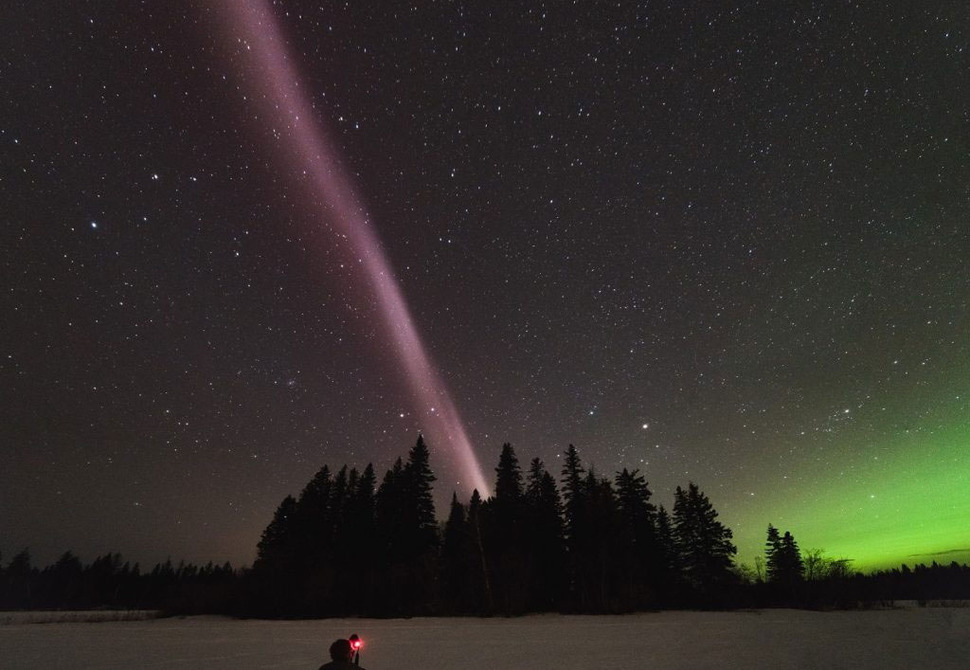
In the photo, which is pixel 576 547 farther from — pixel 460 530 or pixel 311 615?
pixel 311 615

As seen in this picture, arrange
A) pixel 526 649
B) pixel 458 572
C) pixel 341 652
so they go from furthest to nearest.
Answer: pixel 458 572
pixel 526 649
pixel 341 652

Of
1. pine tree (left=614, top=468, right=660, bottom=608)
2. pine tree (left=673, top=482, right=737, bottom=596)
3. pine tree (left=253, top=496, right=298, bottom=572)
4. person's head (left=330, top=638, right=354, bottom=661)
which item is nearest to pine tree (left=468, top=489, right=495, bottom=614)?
pine tree (left=614, top=468, right=660, bottom=608)

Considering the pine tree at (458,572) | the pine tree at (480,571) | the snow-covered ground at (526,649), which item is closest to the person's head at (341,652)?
the snow-covered ground at (526,649)

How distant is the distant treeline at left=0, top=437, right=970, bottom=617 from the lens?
119ft

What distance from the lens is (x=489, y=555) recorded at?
3822 centimetres

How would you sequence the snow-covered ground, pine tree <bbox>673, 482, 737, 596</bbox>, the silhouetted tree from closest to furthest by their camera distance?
the snow-covered ground
the silhouetted tree
pine tree <bbox>673, 482, 737, 596</bbox>

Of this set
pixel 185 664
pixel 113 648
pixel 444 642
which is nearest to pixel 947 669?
pixel 444 642

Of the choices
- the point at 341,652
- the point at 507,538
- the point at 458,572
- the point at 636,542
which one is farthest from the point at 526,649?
the point at 636,542

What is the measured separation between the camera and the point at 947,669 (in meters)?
12.3

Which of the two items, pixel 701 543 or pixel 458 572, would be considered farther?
pixel 701 543

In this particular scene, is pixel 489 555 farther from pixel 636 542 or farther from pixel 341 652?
pixel 341 652

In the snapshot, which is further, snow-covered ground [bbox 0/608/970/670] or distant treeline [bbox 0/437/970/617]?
distant treeline [bbox 0/437/970/617]

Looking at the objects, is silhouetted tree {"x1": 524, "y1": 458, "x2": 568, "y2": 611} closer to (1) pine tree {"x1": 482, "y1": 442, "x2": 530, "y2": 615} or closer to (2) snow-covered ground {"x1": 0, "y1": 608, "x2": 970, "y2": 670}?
(1) pine tree {"x1": 482, "y1": 442, "x2": 530, "y2": 615}

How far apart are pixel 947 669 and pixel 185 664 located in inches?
763
